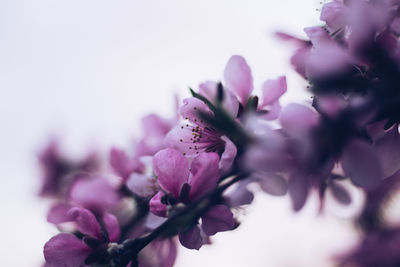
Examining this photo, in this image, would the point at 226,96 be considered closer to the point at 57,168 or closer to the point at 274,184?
the point at 274,184

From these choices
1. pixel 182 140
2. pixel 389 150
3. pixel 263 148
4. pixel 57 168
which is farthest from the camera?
pixel 57 168

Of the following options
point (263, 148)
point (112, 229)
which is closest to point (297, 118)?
point (263, 148)

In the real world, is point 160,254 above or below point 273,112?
below

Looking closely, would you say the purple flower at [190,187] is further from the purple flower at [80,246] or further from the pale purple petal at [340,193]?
the pale purple petal at [340,193]

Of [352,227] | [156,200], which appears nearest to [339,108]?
[156,200]

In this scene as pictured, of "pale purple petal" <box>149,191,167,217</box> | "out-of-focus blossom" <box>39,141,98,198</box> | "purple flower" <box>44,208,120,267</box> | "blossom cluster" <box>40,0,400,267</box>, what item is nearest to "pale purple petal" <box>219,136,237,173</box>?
"blossom cluster" <box>40,0,400,267</box>

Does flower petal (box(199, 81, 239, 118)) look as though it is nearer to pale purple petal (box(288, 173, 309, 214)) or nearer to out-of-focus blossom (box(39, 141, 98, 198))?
pale purple petal (box(288, 173, 309, 214))

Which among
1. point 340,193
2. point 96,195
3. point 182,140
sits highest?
point 182,140
